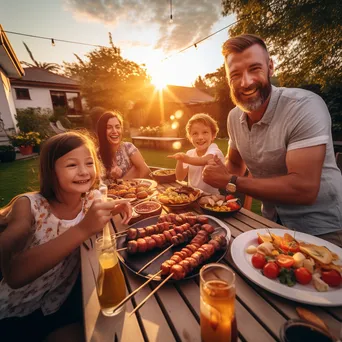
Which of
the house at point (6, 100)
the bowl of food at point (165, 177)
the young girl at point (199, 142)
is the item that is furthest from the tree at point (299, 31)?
the house at point (6, 100)

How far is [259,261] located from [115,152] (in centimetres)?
357

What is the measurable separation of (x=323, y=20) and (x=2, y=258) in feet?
44.7

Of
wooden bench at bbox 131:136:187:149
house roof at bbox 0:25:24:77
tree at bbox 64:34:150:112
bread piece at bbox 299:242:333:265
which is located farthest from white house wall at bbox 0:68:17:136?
bread piece at bbox 299:242:333:265

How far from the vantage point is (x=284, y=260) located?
1.25 meters

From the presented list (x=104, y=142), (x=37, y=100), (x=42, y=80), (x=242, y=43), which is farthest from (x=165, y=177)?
(x=42, y=80)

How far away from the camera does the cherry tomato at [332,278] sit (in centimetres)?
109

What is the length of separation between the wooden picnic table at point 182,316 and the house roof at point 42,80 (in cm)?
2821

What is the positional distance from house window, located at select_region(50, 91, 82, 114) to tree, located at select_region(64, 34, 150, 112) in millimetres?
1401

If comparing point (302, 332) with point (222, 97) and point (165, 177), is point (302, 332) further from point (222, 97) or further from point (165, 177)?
point (222, 97)

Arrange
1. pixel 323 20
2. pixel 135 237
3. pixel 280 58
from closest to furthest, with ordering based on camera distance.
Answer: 1. pixel 135 237
2. pixel 323 20
3. pixel 280 58

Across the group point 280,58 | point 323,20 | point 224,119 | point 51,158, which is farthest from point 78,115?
point 51,158

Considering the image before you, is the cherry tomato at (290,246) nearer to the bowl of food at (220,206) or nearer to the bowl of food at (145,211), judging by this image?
the bowl of food at (220,206)

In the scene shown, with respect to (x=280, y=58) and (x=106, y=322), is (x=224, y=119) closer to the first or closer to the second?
(x=280, y=58)

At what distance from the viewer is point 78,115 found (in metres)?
28.2
